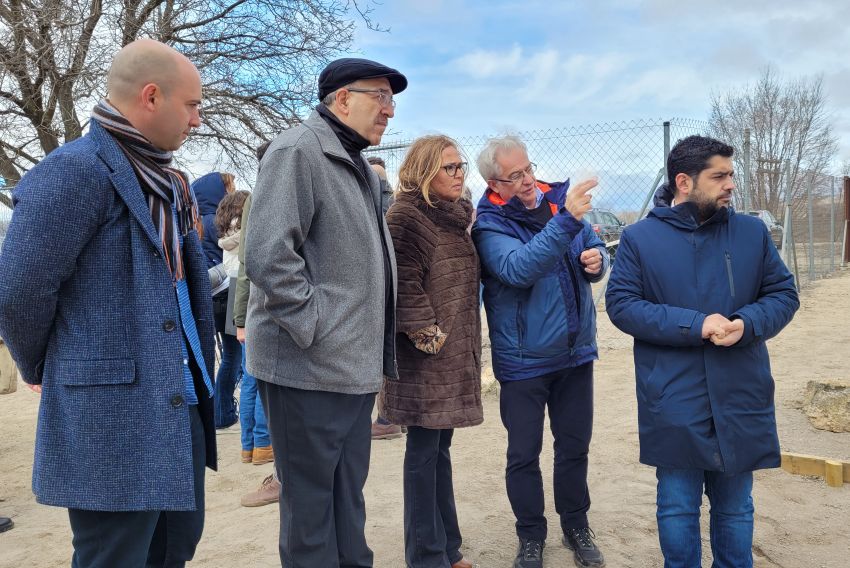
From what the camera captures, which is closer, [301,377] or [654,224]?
[301,377]

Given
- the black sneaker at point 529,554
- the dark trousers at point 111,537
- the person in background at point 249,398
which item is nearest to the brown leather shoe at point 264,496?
the person in background at point 249,398

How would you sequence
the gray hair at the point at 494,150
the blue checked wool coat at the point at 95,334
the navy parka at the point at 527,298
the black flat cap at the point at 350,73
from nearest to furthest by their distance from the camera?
the blue checked wool coat at the point at 95,334 < the black flat cap at the point at 350,73 < the navy parka at the point at 527,298 < the gray hair at the point at 494,150

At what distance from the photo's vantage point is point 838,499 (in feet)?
12.1

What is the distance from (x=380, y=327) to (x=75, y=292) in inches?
38.5

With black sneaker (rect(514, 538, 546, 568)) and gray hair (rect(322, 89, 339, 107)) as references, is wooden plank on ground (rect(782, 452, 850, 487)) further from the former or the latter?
gray hair (rect(322, 89, 339, 107))

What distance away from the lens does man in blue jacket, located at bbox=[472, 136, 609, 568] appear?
3.01 m

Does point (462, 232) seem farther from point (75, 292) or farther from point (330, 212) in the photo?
point (75, 292)

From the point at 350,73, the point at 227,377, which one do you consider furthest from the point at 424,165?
the point at 227,377

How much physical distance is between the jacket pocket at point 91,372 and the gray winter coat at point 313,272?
19.4 inches

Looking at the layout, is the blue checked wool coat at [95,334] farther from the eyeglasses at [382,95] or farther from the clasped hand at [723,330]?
the clasped hand at [723,330]

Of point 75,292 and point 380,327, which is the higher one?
point 75,292

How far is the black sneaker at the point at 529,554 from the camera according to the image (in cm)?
304

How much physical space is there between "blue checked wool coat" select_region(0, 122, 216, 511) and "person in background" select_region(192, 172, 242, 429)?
3262 mm

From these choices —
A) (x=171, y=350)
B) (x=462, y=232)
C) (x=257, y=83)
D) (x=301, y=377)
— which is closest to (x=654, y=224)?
(x=462, y=232)
